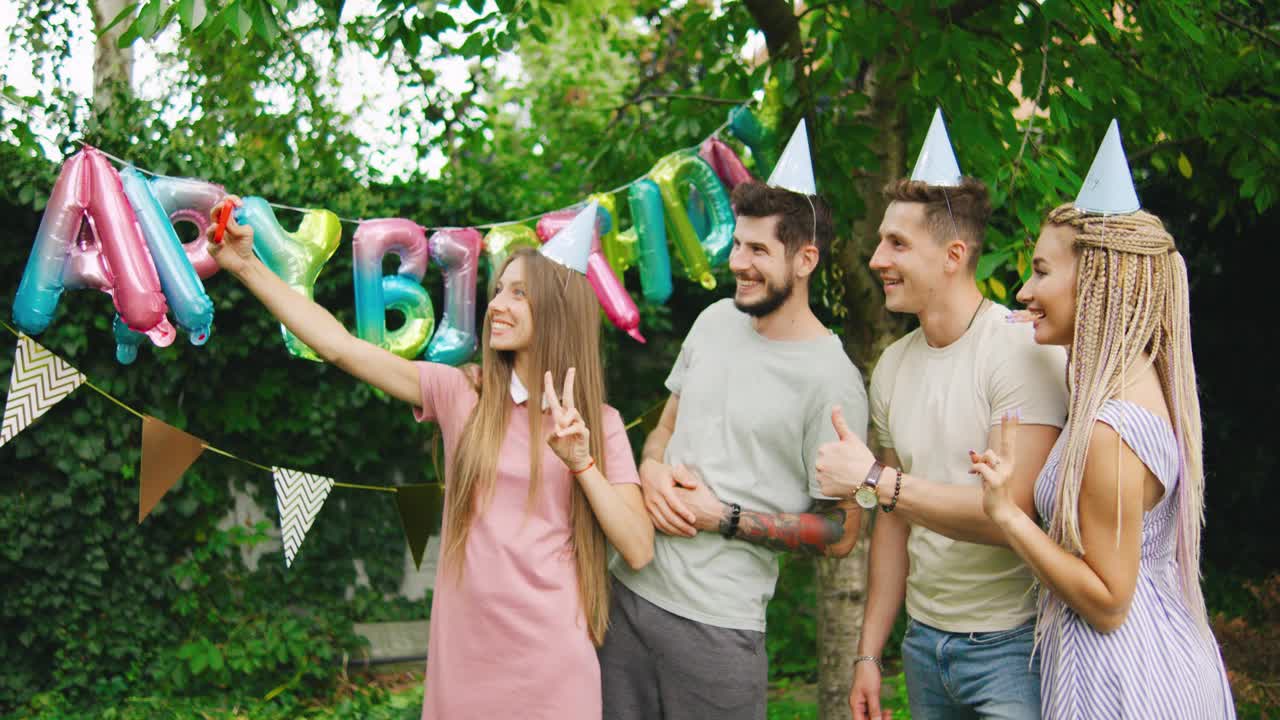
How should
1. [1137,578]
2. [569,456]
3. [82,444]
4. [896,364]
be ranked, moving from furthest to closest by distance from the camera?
[82,444] < [896,364] < [569,456] < [1137,578]

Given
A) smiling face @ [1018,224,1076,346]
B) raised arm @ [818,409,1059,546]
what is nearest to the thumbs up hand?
raised arm @ [818,409,1059,546]

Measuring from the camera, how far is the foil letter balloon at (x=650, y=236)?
3562 millimetres

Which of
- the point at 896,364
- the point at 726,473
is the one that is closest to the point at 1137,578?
the point at 896,364

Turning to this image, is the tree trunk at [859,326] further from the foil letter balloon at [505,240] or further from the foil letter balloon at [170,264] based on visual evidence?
the foil letter balloon at [170,264]

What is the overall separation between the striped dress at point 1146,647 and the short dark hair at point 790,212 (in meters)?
0.82

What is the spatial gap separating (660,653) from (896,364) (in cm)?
82

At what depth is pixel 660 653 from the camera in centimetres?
245

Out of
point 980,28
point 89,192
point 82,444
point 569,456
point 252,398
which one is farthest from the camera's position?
point 252,398

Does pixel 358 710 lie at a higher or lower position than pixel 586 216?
lower

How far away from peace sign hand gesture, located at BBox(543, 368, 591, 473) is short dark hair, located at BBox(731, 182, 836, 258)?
2.00 ft

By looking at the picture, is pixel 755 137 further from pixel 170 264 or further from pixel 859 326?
pixel 170 264

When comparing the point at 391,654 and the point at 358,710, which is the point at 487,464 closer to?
the point at 358,710

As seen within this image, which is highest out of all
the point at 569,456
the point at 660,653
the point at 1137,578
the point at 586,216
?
the point at 586,216

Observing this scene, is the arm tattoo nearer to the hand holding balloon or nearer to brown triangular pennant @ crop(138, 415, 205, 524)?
the hand holding balloon
